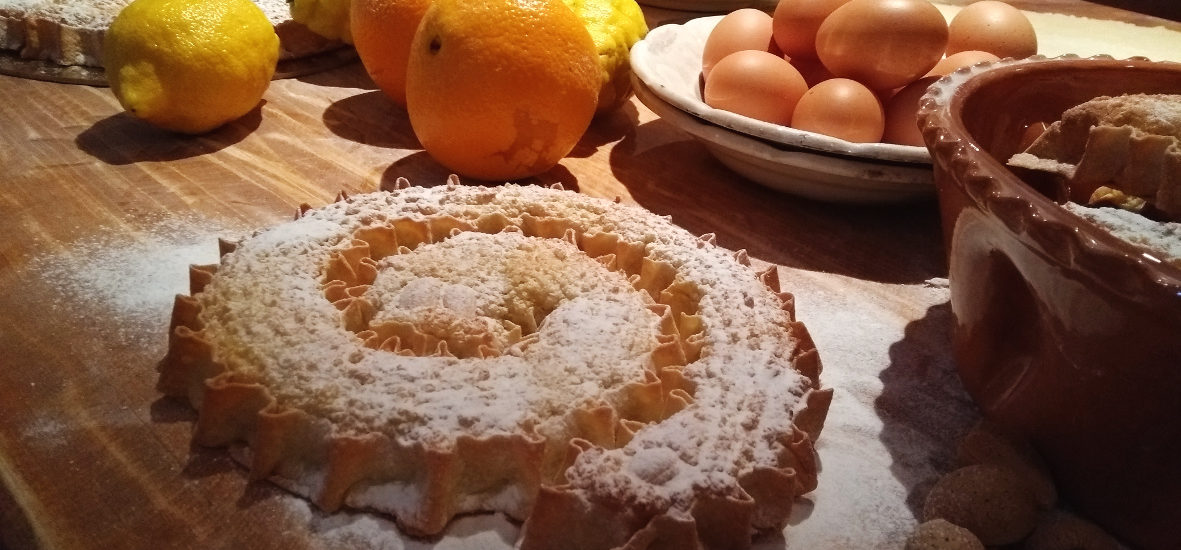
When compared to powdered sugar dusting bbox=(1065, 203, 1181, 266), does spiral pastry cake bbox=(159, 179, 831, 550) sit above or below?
below

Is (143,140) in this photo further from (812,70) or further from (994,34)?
(994,34)

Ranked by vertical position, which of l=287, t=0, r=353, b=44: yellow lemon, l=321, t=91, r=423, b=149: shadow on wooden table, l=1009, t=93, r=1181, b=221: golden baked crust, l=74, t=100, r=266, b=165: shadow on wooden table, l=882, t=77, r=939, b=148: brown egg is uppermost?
l=1009, t=93, r=1181, b=221: golden baked crust

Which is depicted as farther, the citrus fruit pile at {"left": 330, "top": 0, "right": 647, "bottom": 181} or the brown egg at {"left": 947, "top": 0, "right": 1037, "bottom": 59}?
the brown egg at {"left": 947, "top": 0, "right": 1037, "bottom": 59}

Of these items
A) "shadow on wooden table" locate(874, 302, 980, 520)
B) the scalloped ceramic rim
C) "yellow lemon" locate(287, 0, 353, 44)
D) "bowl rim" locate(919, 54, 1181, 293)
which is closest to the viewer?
"bowl rim" locate(919, 54, 1181, 293)

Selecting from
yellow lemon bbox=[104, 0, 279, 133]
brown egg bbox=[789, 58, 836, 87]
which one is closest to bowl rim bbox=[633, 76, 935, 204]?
brown egg bbox=[789, 58, 836, 87]

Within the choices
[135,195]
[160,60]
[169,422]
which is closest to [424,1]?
[160,60]

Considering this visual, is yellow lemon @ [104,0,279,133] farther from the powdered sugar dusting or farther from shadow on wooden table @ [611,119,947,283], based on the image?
the powdered sugar dusting

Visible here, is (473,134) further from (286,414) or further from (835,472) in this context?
(835,472)
